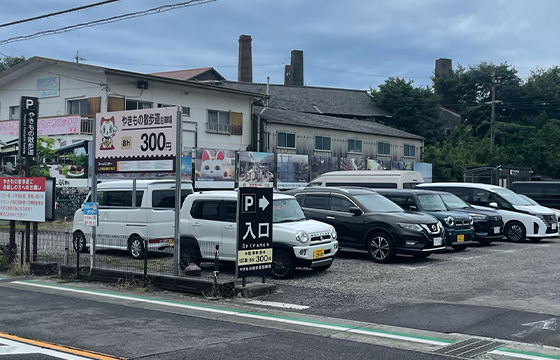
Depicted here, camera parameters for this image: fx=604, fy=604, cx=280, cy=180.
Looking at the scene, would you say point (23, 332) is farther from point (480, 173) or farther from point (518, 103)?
point (518, 103)

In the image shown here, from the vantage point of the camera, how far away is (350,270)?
45.4 ft

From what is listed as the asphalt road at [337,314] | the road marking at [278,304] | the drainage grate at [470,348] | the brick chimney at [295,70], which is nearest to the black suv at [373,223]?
the asphalt road at [337,314]

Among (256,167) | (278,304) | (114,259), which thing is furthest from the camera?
(256,167)

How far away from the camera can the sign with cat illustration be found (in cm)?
3092

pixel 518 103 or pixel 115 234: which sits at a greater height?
pixel 518 103

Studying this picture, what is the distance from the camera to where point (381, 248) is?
14898 mm

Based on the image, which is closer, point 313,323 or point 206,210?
point 313,323

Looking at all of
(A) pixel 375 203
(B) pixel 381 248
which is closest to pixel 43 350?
(B) pixel 381 248

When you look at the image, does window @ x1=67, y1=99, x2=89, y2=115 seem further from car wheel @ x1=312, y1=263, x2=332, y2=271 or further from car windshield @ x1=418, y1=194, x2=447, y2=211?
car wheel @ x1=312, y1=263, x2=332, y2=271

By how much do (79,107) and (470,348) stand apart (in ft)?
94.2

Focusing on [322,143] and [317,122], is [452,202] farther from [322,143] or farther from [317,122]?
[317,122]

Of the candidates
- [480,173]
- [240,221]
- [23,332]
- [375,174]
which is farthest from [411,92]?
[23,332]

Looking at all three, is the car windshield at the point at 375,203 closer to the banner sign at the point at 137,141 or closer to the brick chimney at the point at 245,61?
the banner sign at the point at 137,141

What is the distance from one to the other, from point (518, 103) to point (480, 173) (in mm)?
32664
